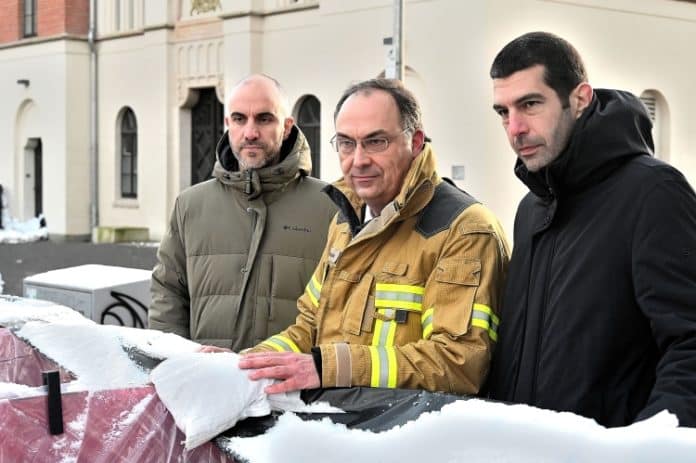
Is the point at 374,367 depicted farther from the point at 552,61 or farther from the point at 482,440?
the point at 552,61

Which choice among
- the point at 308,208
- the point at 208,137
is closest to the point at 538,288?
the point at 308,208

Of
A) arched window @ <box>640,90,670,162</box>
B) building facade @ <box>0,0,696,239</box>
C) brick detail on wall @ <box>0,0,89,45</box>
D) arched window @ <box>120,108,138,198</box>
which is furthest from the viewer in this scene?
brick detail on wall @ <box>0,0,89,45</box>

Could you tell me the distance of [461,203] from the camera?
2.77 m

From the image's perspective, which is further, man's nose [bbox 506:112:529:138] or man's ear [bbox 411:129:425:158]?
man's ear [bbox 411:129:425:158]

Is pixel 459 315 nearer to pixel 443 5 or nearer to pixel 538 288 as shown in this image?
pixel 538 288

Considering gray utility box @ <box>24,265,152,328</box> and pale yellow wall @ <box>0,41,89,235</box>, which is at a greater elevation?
pale yellow wall @ <box>0,41,89,235</box>

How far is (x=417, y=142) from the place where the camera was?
9.45ft

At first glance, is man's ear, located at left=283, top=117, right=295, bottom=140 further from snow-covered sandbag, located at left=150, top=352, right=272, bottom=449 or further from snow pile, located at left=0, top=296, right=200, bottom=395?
snow-covered sandbag, located at left=150, top=352, right=272, bottom=449

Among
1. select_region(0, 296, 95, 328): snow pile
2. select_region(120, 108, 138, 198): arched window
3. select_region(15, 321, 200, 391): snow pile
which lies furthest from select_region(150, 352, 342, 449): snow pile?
select_region(120, 108, 138, 198): arched window

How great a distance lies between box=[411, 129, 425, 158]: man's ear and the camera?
286cm

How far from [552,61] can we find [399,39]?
973cm

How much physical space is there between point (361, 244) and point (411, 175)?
0.24 m

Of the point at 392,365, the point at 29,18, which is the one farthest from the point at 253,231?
the point at 29,18

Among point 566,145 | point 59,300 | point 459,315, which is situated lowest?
point 59,300
